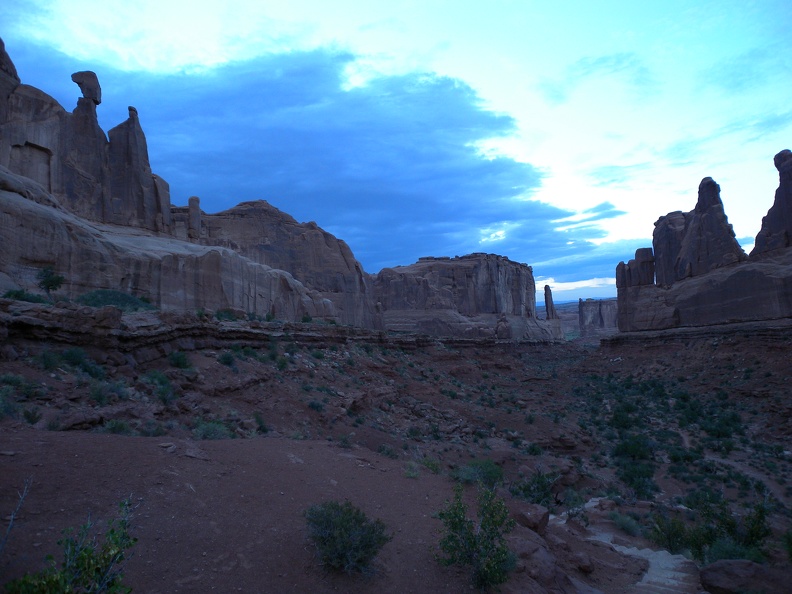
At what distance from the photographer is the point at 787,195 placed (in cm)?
3466

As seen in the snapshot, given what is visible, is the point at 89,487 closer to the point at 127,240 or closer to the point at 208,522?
the point at 208,522

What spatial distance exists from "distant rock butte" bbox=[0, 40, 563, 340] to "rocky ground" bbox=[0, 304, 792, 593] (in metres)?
7.10

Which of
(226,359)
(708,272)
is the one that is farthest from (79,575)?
(708,272)

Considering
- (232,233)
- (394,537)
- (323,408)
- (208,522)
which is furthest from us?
(232,233)

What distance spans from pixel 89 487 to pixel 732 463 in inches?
836

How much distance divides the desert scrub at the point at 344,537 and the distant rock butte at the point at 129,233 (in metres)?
14.5

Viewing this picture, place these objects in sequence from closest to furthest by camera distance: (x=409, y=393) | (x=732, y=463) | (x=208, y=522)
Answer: (x=208, y=522) < (x=732, y=463) < (x=409, y=393)

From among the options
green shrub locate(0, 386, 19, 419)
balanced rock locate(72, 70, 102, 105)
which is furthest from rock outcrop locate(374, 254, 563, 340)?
green shrub locate(0, 386, 19, 419)

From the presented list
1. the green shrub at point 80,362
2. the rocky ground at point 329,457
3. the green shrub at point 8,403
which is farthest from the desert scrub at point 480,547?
the green shrub at point 80,362

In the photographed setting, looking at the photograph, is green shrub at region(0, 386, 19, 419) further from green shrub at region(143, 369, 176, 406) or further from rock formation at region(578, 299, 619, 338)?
rock formation at region(578, 299, 619, 338)

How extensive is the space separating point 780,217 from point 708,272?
713 cm

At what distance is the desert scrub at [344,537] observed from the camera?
559 cm

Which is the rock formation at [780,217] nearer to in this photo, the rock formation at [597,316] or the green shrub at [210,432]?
the green shrub at [210,432]

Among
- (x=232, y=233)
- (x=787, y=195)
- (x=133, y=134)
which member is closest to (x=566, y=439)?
(x=787, y=195)
